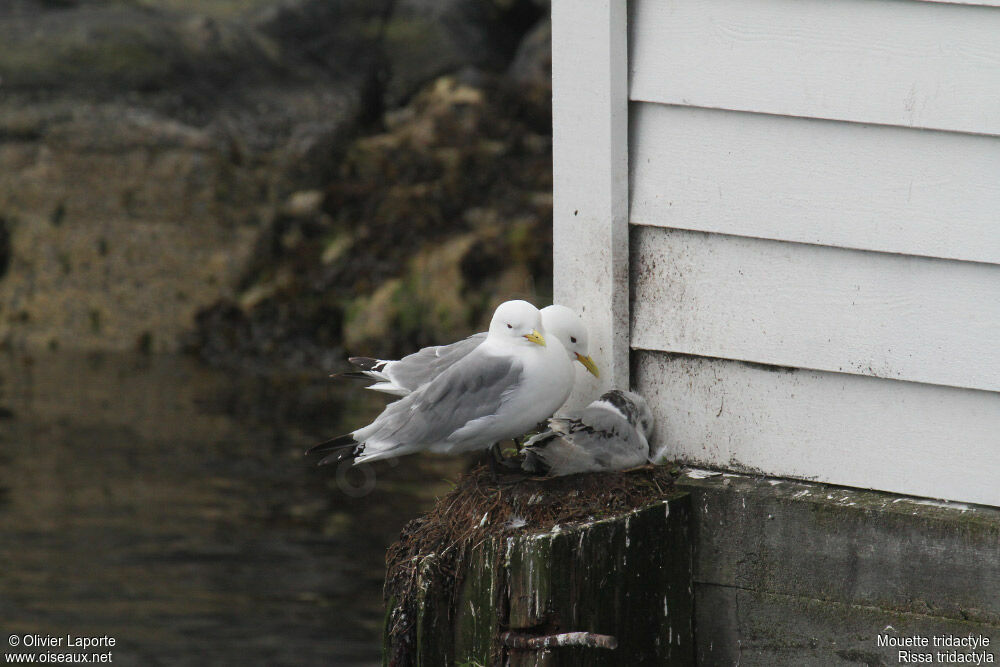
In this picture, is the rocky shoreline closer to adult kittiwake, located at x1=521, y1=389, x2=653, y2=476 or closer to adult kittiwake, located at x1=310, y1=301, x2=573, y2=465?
adult kittiwake, located at x1=310, y1=301, x2=573, y2=465

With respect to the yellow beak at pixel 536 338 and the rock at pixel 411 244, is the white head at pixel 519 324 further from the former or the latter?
the rock at pixel 411 244

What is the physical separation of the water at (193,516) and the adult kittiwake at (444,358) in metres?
2.07

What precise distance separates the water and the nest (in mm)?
2330

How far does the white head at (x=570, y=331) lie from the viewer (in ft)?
11.3

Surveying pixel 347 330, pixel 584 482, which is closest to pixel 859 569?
pixel 584 482

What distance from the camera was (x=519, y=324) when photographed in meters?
3.41

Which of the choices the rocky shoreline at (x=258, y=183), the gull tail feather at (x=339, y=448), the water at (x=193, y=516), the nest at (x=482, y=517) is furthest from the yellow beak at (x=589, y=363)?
the rocky shoreline at (x=258, y=183)

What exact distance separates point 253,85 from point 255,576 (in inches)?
194

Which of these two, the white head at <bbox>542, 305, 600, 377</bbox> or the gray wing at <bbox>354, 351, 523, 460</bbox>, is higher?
the white head at <bbox>542, 305, 600, 377</bbox>

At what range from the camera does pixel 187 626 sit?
223 inches

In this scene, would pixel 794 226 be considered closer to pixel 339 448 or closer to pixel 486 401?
pixel 486 401

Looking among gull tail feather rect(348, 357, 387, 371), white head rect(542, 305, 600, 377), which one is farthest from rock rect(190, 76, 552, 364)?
white head rect(542, 305, 600, 377)

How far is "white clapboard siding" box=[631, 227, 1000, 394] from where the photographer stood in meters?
3.01

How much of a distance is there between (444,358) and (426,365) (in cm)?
5
